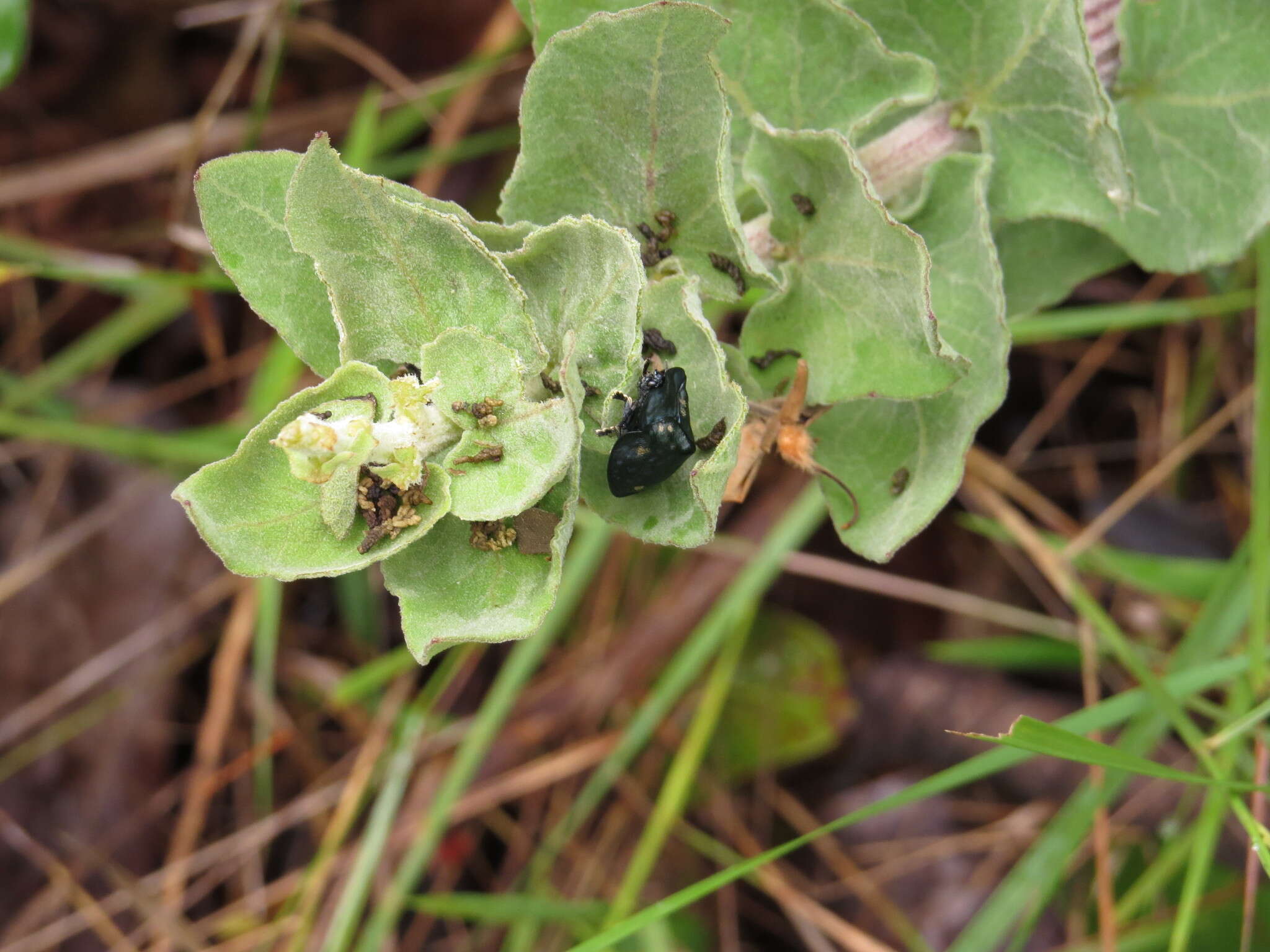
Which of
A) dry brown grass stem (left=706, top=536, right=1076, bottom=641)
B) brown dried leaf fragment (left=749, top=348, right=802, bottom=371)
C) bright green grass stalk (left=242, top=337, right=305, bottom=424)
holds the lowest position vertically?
dry brown grass stem (left=706, top=536, right=1076, bottom=641)

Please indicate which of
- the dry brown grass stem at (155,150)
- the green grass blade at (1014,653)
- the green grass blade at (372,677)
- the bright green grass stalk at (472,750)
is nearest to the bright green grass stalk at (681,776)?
the bright green grass stalk at (472,750)

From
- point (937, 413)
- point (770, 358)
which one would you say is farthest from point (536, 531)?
point (937, 413)

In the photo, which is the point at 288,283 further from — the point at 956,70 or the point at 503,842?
the point at 503,842

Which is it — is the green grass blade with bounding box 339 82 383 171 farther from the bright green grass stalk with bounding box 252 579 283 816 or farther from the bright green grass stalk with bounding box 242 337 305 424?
the bright green grass stalk with bounding box 252 579 283 816

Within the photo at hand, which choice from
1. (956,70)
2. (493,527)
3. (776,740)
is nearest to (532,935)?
(776,740)

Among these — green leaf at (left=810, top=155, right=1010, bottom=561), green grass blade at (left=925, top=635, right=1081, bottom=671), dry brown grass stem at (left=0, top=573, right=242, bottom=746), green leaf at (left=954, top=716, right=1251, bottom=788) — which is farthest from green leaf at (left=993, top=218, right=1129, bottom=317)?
dry brown grass stem at (left=0, top=573, right=242, bottom=746)

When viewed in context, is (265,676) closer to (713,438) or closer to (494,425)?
(494,425)

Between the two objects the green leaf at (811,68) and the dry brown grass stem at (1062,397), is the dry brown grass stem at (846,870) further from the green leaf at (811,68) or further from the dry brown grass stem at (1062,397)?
the green leaf at (811,68)
